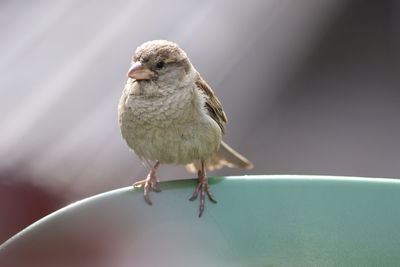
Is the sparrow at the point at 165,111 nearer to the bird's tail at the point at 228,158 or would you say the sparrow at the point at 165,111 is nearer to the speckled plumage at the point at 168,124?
the speckled plumage at the point at 168,124

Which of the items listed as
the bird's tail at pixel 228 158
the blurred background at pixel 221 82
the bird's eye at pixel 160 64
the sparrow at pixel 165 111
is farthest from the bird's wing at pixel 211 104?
the blurred background at pixel 221 82

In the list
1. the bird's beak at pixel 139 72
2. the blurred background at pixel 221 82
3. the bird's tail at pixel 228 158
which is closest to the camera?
the bird's beak at pixel 139 72

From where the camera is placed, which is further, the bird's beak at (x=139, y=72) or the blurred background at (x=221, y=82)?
the blurred background at (x=221, y=82)

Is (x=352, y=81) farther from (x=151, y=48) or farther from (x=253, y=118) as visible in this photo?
(x=151, y=48)

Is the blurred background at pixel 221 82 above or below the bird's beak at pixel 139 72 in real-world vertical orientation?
below

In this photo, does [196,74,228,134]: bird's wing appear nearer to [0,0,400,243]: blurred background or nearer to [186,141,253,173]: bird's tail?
[186,141,253,173]: bird's tail

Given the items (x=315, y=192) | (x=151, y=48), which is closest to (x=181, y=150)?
(x=151, y=48)

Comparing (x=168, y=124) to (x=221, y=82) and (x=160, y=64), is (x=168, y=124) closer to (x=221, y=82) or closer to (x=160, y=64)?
(x=160, y=64)

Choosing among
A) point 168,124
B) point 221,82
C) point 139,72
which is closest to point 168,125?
point 168,124
